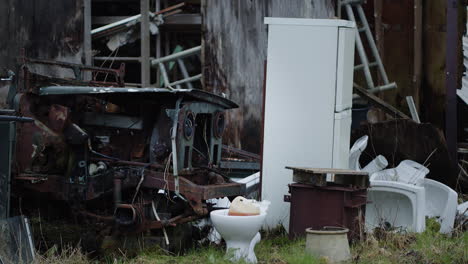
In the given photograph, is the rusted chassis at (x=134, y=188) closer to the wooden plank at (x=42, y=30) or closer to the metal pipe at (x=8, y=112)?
the metal pipe at (x=8, y=112)

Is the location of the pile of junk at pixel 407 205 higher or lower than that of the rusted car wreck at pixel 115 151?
lower

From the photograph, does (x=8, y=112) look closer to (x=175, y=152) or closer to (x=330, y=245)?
(x=175, y=152)

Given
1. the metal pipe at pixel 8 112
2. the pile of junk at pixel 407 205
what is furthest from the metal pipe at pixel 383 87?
the metal pipe at pixel 8 112

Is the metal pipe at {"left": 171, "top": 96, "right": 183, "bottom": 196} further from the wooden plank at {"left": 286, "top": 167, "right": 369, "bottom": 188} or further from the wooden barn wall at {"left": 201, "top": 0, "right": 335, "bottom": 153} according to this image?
the wooden barn wall at {"left": 201, "top": 0, "right": 335, "bottom": 153}

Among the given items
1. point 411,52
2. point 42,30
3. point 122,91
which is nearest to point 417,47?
point 411,52

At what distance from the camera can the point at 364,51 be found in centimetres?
1286

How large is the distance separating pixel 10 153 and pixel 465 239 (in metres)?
3.86

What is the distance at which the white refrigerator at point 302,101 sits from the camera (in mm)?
7535

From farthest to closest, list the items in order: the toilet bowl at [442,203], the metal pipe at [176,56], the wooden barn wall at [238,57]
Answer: the metal pipe at [176,56] < the wooden barn wall at [238,57] < the toilet bowl at [442,203]

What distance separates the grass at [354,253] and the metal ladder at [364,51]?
18.2ft

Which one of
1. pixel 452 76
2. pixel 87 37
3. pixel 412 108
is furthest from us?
pixel 412 108

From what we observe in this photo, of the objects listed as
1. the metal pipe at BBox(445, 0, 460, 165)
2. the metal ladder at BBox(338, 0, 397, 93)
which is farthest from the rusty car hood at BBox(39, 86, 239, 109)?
the metal ladder at BBox(338, 0, 397, 93)

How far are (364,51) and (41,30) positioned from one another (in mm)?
5655

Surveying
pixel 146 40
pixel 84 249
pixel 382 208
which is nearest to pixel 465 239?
pixel 382 208
